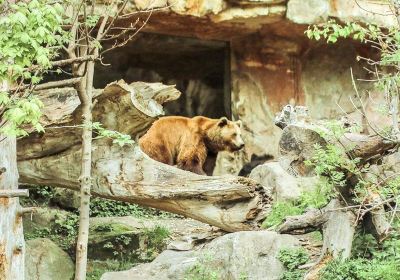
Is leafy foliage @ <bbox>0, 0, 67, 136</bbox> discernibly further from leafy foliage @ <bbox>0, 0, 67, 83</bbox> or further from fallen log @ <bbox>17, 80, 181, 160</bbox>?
fallen log @ <bbox>17, 80, 181, 160</bbox>

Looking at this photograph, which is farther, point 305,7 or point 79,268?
point 305,7

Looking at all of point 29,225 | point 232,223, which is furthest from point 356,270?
point 29,225

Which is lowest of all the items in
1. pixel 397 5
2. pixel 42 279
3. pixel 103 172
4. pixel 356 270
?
pixel 42 279

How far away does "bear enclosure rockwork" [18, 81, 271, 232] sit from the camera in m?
8.32

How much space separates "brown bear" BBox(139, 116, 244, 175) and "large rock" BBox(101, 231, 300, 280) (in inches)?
157

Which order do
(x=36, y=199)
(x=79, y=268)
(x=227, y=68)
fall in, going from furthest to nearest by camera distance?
(x=227, y=68) < (x=36, y=199) < (x=79, y=268)

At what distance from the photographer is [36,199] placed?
1170 centimetres

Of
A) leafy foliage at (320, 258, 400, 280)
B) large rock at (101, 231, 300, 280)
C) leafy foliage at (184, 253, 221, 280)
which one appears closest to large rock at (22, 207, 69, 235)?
large rock at (101, 231, 300, 280)

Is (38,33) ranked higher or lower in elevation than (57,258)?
higher

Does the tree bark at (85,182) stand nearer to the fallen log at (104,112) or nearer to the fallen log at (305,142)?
the fallen log at (104,112)

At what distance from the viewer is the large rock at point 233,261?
25.0 feet

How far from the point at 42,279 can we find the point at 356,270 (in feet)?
12.2

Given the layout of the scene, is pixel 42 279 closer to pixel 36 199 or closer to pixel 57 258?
pixel 57 258

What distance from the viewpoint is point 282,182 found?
9445 mm
